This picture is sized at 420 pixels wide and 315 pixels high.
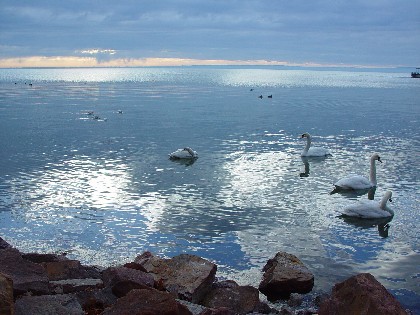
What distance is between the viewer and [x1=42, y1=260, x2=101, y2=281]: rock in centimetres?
1117

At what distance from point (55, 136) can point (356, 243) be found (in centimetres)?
2602

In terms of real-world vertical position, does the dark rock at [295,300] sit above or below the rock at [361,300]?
below

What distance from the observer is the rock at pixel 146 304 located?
25.3 ft

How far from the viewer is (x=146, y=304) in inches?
307

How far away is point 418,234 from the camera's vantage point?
628 inches

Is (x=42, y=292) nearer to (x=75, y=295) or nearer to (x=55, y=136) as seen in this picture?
(x=75, y=295)

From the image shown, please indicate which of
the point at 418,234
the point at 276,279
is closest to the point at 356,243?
the point at 418,234

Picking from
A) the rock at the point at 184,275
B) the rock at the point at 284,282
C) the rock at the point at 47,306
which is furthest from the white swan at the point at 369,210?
the rock at the point at 47,306

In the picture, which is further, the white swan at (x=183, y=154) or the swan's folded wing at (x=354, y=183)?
the white swan at (x=183, y=154)

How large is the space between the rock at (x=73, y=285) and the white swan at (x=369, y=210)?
381 inches

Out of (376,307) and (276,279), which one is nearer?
(376,307)

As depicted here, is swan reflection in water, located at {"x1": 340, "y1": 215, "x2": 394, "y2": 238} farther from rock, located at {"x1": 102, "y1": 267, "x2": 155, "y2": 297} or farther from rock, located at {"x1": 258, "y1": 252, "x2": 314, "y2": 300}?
rock, located at {"x1": 102, "y1": 267, "x2": 155, "y2": 297}

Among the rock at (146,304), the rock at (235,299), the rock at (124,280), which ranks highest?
the rock at (146,304)

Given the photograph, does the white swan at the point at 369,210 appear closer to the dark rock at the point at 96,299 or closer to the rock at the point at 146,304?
the dark rock at the point at 96,299
